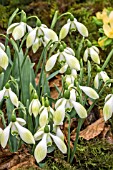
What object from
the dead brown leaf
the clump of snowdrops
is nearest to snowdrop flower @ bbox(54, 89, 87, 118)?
the clump of snowdrops

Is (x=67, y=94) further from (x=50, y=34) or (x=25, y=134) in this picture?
(x=50, y=34)

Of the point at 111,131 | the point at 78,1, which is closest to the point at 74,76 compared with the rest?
the point at 111,131

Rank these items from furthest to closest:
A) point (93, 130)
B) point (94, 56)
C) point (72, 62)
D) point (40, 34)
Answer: point (93, 130), point (94, 56), point (40, 34), point (72, 62)

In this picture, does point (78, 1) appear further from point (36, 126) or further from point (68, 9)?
point (36, 126)

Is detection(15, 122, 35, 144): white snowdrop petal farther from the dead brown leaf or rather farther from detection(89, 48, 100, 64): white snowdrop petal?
the dead brown leaf

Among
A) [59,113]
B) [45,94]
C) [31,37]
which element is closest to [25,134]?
[59,113]
